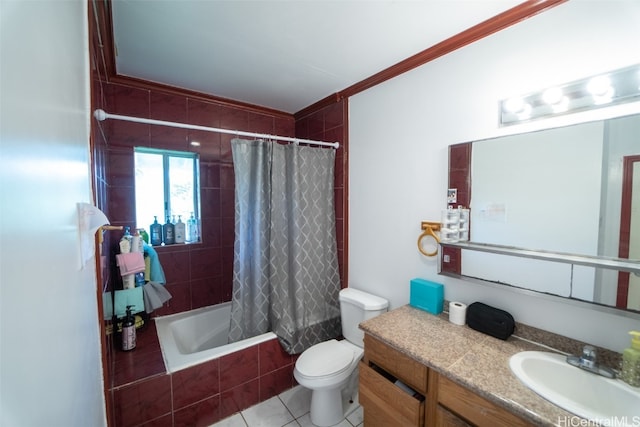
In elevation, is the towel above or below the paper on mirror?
below

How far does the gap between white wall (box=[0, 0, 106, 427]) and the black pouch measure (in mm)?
1604

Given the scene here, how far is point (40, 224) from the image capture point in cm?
41

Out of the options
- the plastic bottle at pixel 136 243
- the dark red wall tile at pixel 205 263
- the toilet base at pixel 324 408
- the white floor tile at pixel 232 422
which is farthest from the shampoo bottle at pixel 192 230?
the toilet base at pixel 324 408

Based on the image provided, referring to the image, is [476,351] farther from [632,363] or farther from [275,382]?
[275,382]

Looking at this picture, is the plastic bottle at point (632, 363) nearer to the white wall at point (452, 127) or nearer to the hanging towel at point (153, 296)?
the white wall at point (452, 127)

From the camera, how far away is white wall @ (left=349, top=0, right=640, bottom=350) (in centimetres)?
110

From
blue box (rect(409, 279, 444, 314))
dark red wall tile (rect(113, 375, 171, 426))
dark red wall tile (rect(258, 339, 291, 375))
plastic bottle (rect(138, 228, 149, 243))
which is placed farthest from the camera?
plastic bottle (rect(138, 228, 149, 243))

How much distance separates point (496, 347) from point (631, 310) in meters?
0.52

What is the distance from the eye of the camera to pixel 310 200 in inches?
87.2

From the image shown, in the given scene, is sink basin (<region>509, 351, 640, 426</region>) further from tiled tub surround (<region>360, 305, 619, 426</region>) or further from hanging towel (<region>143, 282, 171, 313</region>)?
hanging towel (<region>143, 282, 171, 313</region>)

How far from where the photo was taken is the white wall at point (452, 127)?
43.3 inches

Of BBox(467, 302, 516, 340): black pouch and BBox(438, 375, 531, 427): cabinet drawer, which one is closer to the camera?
BBox(438, 375, 531, 427): cabinet drawer

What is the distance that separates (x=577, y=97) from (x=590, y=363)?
1.13 meters

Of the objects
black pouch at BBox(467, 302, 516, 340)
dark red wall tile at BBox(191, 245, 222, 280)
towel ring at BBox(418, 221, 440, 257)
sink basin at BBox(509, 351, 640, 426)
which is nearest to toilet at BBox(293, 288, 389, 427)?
towel ring at BBox(418, 221, 440, 257)
